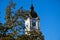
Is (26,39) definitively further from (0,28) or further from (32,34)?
(0,28)

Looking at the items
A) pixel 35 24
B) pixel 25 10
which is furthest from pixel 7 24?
pixel 35 24

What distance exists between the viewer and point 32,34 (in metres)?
21.6

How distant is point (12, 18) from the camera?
68.8ft

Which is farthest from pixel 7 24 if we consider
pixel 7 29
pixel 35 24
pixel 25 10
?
pixel 35 24

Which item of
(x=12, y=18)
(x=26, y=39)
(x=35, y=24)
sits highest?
(x=35, y=24)

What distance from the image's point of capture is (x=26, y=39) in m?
21.3

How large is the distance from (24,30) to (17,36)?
0.80m

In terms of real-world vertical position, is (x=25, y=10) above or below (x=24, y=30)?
above

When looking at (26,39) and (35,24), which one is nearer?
(26,39)

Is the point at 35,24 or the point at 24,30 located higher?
the point at 35,24

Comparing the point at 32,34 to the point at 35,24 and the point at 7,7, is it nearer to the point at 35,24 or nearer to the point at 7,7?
the point at 7,7

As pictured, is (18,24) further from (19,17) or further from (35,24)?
(35,24)

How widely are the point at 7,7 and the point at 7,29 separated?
173 cm

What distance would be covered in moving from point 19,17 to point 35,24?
197ft
